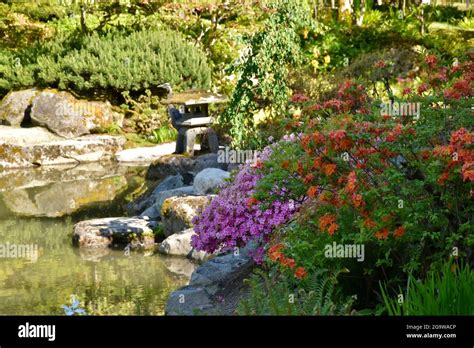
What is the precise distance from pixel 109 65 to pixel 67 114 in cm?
143

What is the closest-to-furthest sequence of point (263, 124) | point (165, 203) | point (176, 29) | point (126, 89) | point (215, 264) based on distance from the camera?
point (215, 264), point (165, 203), point (263, 124), point (126, 89), point (176, 29)

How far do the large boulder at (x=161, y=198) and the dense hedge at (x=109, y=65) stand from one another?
7.83 meters

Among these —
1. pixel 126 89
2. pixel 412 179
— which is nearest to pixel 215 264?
pixel 412 179

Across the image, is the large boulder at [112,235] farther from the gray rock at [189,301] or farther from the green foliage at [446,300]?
the green foliage at [446,300]

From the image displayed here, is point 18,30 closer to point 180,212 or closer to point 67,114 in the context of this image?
point 67,114

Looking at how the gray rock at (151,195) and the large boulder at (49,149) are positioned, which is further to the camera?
the large boulder at (49,149)

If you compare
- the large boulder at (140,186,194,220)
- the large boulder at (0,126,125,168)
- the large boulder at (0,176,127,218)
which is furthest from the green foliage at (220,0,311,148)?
the large boulder at (0,126,125,168)

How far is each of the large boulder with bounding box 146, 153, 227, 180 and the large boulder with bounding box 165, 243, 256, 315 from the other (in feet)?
20.0

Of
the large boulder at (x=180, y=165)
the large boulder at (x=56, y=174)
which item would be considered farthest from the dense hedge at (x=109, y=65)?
the large boulder at (x=180, y=165)

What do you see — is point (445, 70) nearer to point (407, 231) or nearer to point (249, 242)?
point (407, 231)

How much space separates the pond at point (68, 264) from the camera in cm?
822

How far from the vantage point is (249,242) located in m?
8.22

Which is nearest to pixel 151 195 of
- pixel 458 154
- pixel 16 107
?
pixel 16 107
